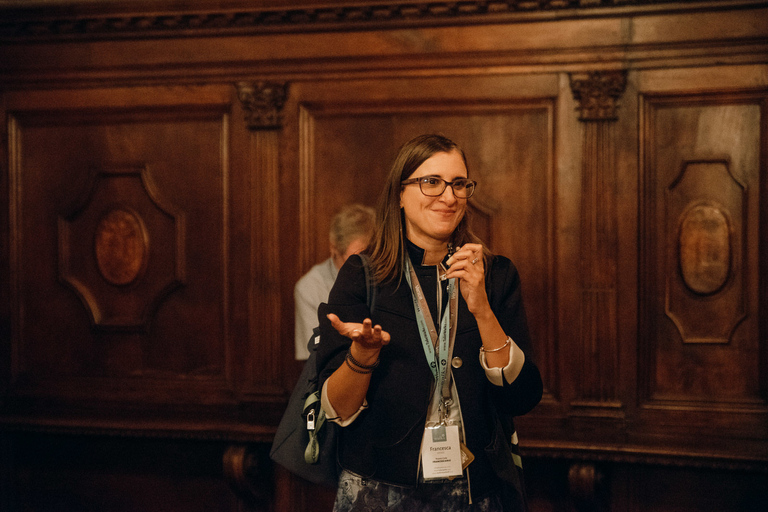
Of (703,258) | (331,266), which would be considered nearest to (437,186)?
(331,266)

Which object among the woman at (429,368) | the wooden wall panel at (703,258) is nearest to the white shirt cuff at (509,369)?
the woman at (429,368)

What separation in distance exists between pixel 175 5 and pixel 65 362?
2108 millimetres

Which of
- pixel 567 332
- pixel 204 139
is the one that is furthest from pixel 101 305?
pixel 567 332

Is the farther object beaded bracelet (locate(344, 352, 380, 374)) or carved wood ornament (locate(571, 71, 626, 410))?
carved wood ornament (locate(571, 71, 626, 410))

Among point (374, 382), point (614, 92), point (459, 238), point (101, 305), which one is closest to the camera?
point (374, 382)

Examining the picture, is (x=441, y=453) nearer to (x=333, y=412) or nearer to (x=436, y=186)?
(x=333, y=412)

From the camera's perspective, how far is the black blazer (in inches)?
59.7

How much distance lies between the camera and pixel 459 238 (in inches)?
65.9

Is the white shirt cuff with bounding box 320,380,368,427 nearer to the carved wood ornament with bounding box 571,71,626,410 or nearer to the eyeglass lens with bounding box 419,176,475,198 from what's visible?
the eyeglass lens with bounding box 419,176,475,198

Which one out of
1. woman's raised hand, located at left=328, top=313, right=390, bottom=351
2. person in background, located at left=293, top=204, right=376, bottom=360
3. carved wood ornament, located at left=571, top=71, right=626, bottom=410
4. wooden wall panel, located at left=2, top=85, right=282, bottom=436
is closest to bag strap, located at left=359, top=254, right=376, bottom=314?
woman's raised hand, located at left=328, top=313, right=390, bottom=351

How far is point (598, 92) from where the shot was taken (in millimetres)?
3303

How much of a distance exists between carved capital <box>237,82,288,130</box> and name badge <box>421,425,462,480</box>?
2478 millimetres

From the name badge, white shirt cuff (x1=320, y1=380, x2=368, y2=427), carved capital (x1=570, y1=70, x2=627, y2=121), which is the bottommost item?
the name badge

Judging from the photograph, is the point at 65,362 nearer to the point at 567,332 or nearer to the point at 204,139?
the point at 204,139
